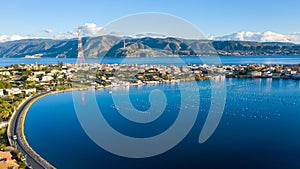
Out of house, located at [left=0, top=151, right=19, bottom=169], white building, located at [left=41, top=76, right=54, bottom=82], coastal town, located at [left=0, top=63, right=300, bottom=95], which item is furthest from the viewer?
white building, located at [left=41, top=76, right=54, bottom=82]

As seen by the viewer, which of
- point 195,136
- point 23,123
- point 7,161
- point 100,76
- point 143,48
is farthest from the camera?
point 143,48

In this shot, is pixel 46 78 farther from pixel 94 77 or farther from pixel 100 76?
pixel 100 76

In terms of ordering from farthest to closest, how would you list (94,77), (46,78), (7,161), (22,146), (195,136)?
(94,77) → (46,78) → (195,136) → (22,146) → (7,161)

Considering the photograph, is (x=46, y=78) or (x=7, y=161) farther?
(x=46, y=78)

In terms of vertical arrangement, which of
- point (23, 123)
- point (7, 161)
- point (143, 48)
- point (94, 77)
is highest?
point (143, 48)

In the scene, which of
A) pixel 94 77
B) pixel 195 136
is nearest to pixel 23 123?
pixel 195 136

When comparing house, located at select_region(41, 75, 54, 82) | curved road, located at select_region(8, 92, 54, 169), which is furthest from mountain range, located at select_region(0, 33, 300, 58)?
curved road, located at select_region(8, 92, 54, 169)

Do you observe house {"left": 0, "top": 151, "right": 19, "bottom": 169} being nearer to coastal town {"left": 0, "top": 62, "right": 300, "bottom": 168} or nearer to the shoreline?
the shoreline
